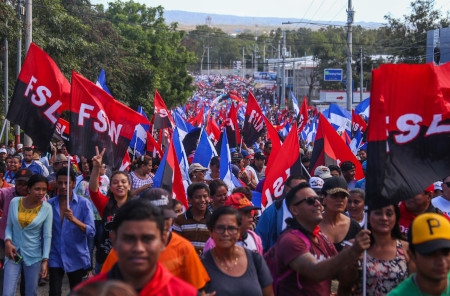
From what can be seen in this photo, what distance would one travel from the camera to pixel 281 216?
22.7ft

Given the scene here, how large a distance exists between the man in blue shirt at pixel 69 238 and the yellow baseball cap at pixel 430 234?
13.4 feet

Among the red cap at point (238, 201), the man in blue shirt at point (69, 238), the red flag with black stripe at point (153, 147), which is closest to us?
the red cap at point (238, 201)

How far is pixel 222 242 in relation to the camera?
16.6 feet

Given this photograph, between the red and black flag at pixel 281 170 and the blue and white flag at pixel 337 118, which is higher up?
the red and black flag at pixel 281 170

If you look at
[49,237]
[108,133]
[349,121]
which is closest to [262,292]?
[49,237]

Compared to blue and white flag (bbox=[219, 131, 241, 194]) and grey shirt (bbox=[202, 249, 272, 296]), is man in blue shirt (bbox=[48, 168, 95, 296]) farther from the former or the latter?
blue and white flag (bbox=[219, 131, 241, 194])

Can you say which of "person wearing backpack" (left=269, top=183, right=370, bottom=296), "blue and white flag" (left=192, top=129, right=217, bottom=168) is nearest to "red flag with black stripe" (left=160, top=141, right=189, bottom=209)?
"person wearing backpack" (left=269, top=183, right=370, bottom=296)

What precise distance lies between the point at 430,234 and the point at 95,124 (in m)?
4.77

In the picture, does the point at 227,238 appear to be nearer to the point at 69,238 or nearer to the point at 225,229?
the point at 225,229

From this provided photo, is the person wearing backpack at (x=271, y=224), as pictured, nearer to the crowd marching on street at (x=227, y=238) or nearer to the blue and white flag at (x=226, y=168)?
the crowd marching on street at (x=227, y=238)

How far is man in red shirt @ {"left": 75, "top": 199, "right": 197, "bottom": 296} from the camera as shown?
356 cm

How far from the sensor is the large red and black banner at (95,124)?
7934 millimetres

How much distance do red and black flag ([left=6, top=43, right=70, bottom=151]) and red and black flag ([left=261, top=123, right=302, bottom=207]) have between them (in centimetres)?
223

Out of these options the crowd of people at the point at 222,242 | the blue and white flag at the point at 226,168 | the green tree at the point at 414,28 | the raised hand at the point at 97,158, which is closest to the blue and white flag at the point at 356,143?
the blue and white flag at the point at 226,168
